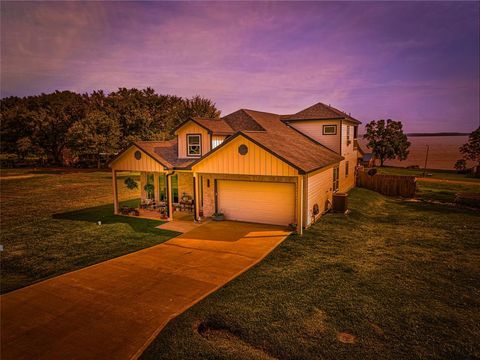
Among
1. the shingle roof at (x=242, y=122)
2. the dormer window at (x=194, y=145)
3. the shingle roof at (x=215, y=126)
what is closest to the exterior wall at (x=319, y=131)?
the shingle roof at (x=242, y=122)

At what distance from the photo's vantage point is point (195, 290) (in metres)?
8.45

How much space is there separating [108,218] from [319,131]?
16146 millimetres

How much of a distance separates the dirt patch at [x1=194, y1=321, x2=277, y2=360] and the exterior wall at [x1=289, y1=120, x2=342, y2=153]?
711 inches

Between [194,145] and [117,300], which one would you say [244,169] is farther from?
[117,300]

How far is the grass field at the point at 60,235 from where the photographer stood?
1027 cm

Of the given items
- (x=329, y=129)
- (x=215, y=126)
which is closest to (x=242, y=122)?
(x=215, y=126)

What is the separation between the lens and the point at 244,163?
14273 mm

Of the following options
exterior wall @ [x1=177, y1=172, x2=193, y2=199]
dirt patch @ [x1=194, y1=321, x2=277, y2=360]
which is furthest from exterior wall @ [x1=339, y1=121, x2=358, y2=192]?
dirt patch @ [x1=194, y1=321, x2=277, y2=360]

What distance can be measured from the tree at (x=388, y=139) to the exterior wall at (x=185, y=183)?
41521 millimetres

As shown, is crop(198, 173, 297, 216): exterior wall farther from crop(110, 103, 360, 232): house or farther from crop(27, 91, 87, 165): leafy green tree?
crop(27, 91, 87, 165): leafy green tree

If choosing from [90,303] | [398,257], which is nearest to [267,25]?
[398,257]

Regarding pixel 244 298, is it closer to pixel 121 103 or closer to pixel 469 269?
pixel 469 269

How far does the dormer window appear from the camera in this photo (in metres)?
18.2

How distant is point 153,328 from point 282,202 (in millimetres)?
9667
